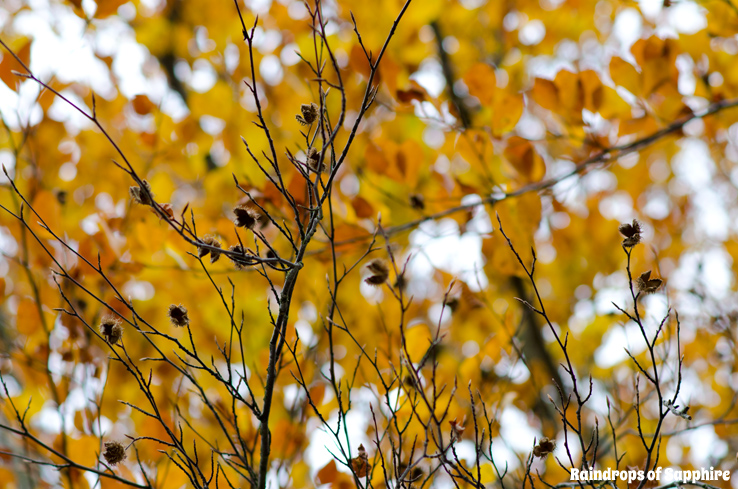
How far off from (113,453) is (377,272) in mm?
612

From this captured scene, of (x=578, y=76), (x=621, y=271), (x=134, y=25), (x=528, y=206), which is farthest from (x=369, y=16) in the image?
(x=621, y=271)

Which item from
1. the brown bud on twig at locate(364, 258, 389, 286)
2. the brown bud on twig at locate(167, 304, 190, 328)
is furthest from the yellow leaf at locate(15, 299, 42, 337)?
the brown bud on twig at locate(364, 258, 389, 286)

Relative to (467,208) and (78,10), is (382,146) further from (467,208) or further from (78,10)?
(78,10)

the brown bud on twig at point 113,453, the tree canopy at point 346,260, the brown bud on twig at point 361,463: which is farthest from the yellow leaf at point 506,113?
the brown bud on twig at point 113,453

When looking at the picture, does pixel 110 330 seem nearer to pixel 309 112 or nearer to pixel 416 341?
pixel 309 112

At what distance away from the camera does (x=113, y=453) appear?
2.96 feet

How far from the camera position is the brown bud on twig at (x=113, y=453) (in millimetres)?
898

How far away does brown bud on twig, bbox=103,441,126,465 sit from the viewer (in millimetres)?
898

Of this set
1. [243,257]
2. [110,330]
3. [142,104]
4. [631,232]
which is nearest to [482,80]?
[631,232]

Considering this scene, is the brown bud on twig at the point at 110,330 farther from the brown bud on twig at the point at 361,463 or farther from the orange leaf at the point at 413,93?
the orange leaf at the point at 413,93

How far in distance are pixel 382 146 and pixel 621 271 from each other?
136 cm

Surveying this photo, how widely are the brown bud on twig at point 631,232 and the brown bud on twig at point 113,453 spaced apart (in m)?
1.02

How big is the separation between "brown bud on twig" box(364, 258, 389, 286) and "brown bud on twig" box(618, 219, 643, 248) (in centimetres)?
48

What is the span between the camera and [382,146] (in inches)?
57.5
